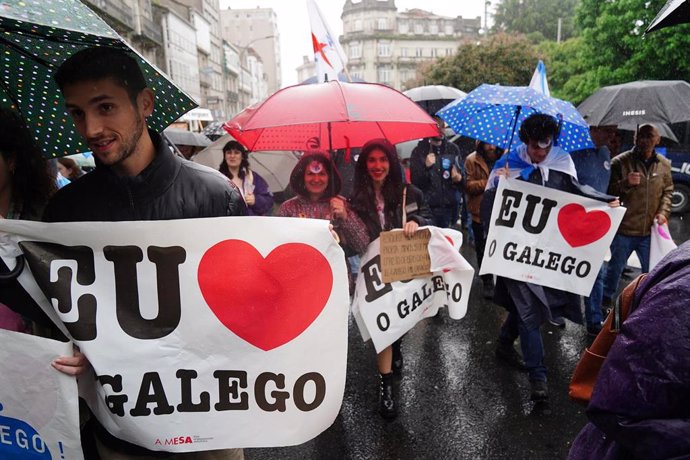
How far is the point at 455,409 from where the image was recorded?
347cm

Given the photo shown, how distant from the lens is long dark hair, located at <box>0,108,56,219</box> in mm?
1848

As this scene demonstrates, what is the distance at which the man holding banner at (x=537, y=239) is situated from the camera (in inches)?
137

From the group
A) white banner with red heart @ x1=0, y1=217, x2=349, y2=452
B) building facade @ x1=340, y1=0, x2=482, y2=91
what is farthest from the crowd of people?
building facade @ x1=340, y1=0, x2=482, y2=91

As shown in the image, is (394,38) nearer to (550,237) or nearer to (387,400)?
(550,237)

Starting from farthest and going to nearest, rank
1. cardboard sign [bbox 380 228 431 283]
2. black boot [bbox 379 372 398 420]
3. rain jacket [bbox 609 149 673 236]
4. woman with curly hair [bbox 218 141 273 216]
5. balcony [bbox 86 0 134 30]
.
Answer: balcony [bbox 86 0 134 30] < woman with curly hair [bbox 218 141 273 216] < rain jacket [bbox 609 149 673 236] < black boot [bbox 379 372 398 420] < cardboard sign [bbox 380 228 431 283]

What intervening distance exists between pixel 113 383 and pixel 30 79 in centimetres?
133

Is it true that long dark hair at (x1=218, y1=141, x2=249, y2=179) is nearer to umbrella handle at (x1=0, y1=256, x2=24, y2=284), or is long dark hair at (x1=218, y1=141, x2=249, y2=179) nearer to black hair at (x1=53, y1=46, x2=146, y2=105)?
black hair at (x1=53, y1=46, x2=146, y2=105)

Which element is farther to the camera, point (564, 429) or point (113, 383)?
point (564, 429)

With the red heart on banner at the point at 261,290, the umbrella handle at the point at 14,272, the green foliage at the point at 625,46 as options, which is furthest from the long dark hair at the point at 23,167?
the green foliage at the point at 625,46

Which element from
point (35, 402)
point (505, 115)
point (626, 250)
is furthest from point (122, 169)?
point (626, 250)

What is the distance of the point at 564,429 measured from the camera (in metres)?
3.17

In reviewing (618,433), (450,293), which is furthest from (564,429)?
(618,433)

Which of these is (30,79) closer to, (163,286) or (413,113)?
(163,286)

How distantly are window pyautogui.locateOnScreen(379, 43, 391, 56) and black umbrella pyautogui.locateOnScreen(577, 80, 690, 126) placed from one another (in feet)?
254
